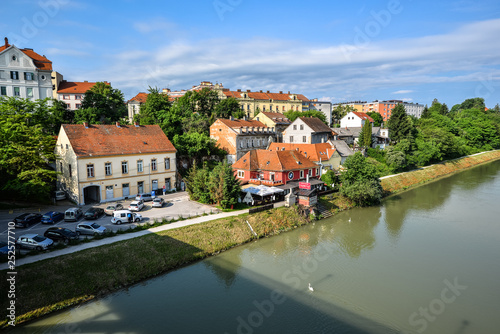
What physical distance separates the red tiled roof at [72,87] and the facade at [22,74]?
1481 cm

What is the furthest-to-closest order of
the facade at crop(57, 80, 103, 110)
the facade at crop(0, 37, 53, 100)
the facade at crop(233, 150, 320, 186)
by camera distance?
the facade at crop(57, 80, 103, 110) → the facade at crop(0, 37, 53, 100) → the facade at crop(233, 150, 320, 186)

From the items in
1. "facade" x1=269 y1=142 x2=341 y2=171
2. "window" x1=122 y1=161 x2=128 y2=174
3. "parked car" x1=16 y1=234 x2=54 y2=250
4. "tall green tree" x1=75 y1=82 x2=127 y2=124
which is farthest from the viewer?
"tall green tree" x1=75 y1=82 x2=127 y2=124

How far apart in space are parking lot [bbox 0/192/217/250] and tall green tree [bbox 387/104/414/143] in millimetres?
42762

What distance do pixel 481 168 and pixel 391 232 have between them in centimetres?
4803

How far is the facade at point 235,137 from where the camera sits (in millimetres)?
44906

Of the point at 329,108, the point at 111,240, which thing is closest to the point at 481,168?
the point at 329,108

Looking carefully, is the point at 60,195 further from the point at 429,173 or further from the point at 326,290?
the point at 429,173

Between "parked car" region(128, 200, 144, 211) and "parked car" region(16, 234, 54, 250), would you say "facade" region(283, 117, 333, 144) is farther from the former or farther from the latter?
"parked car" region(16, 234, 54, 250)

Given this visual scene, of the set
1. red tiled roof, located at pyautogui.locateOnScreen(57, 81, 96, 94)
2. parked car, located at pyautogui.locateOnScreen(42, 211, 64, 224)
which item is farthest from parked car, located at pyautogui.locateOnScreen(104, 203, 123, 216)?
red tiled roof, located at pyautogui.locateOnScreen(57, 81, 96, 94)

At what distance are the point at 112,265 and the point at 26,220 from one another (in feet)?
29.5

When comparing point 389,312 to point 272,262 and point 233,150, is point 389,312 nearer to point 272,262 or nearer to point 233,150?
point 272,262

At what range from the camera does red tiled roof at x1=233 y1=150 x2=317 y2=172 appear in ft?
112

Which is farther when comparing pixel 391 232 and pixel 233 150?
pixel 233 150

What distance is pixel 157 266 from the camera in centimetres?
1923
